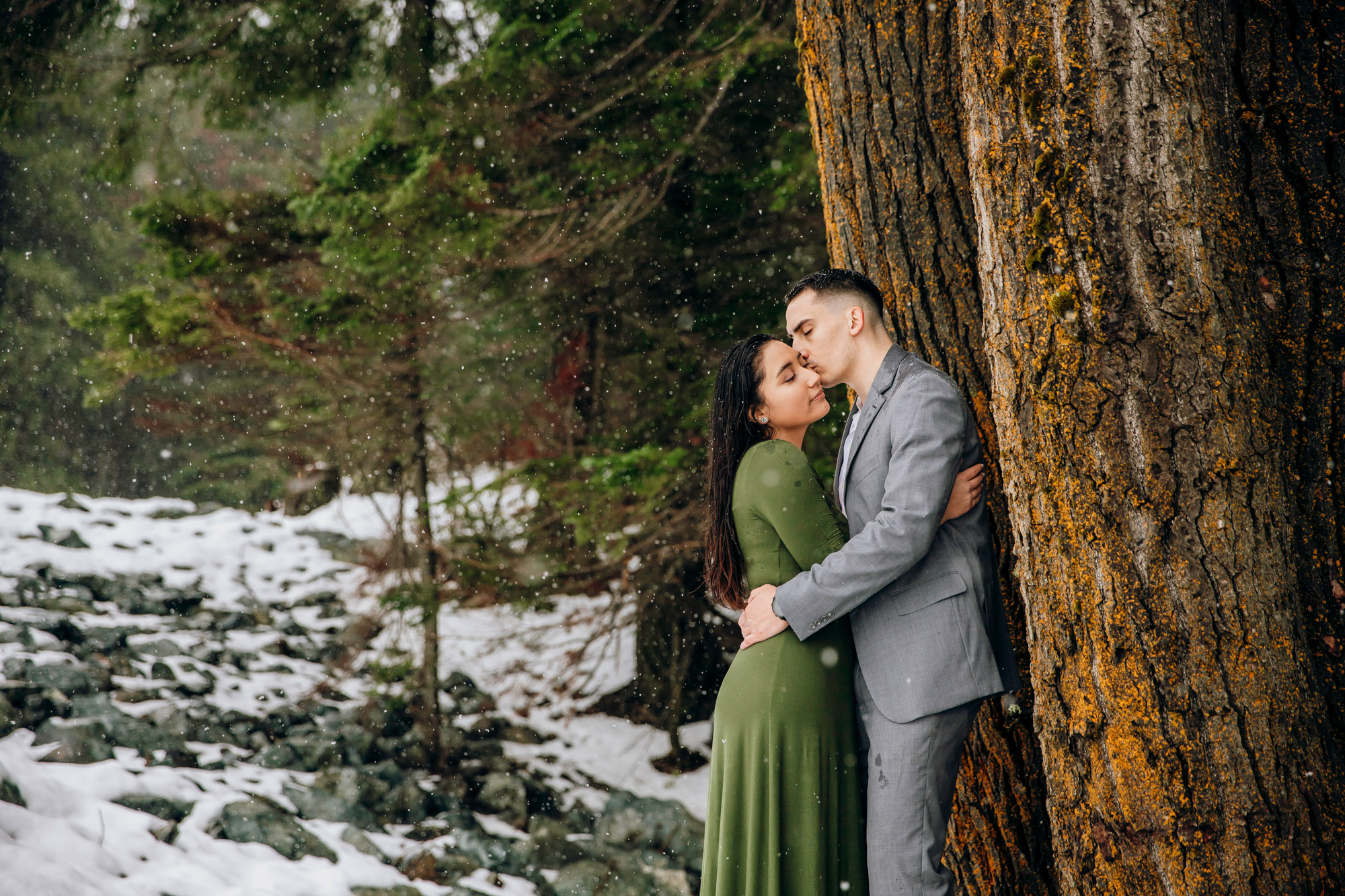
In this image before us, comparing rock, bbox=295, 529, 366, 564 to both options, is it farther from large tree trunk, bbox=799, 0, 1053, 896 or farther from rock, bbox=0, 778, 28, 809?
large tree trunk, bbox=799, 0, 1053, 896

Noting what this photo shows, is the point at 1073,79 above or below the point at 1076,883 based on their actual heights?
above

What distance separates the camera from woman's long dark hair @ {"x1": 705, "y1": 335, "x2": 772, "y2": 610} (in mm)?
2760

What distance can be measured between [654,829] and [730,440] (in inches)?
195

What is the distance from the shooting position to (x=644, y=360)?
297 inches

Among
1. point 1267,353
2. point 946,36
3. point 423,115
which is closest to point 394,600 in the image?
point 423,115

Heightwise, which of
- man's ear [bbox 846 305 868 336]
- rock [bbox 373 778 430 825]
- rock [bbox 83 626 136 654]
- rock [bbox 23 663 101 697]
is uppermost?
man's ear [bbox 846 305 868 336]

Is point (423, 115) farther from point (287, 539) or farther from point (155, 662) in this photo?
point (287, 539)

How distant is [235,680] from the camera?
8.84 m

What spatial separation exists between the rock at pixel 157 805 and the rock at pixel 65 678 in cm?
245

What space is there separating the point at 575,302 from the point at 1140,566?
20.9 ft

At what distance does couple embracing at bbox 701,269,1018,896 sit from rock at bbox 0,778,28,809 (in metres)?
4.14

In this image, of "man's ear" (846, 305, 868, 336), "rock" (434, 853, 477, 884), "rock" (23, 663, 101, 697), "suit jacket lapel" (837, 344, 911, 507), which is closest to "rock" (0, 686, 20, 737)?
"rock" (23, 663, 101, 697)

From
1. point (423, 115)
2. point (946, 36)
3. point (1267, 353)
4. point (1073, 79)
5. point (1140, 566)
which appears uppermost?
point (423, 115)

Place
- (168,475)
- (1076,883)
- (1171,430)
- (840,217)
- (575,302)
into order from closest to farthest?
(1171,430) < (1076,883) < (840,217) < (575,302) < (168,475)
